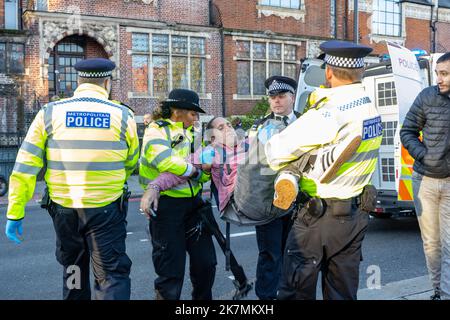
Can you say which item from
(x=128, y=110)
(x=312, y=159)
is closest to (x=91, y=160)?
(x=128, y=110)

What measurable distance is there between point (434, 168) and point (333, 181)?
62.3 inches

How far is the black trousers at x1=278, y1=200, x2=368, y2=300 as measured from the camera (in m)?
3.11

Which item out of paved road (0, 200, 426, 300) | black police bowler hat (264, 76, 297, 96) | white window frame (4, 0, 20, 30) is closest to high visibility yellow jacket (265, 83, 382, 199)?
black police bowler hat (264, 76, 297, 96)

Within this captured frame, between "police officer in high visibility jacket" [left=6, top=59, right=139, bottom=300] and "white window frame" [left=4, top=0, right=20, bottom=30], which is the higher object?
"white window frame" [left=4, top=0, right=20, bottom=30]

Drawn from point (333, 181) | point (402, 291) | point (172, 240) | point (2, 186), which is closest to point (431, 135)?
point (402, 291)

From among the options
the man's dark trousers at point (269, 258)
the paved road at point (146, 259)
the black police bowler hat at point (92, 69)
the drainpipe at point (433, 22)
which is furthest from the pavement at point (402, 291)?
the drainpipe at point (433, 22)

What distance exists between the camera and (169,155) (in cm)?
398

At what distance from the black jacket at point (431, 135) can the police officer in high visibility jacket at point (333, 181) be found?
4.36ft

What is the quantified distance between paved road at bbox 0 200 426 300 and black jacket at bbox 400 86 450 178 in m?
1.67

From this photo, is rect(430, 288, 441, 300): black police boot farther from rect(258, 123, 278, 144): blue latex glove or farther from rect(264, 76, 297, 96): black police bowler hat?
rect(264, 76, 297, 96): black police bowler hat

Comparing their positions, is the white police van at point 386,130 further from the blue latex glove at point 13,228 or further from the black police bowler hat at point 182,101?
the blue latex glove at point 13,228

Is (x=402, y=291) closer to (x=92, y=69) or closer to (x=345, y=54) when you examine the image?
(x=345, y=54)

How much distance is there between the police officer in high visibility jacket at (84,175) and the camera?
3549 millimetres

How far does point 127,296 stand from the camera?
368cm
